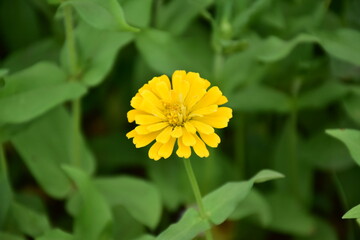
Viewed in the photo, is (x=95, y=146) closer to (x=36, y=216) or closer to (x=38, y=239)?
(x=36, y=216)

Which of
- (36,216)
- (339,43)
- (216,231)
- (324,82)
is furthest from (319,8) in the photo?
(36,216)

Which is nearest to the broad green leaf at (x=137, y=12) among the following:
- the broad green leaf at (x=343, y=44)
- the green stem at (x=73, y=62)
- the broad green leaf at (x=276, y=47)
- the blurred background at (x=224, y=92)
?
the blurred background at (x=224, y=92)

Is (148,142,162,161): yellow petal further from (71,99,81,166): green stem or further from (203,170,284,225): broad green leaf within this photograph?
(71,99,81,166): green stem

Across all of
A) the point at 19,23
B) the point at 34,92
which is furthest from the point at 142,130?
the point at 19,23

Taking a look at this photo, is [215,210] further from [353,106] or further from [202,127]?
[353,106]

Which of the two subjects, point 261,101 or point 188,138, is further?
point 261,101

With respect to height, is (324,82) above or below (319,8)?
below

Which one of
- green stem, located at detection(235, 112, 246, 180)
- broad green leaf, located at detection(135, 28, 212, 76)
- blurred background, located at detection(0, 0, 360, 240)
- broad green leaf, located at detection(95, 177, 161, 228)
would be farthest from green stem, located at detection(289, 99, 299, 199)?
broad green leaf, located at detection(95, 177, 161, 228)
